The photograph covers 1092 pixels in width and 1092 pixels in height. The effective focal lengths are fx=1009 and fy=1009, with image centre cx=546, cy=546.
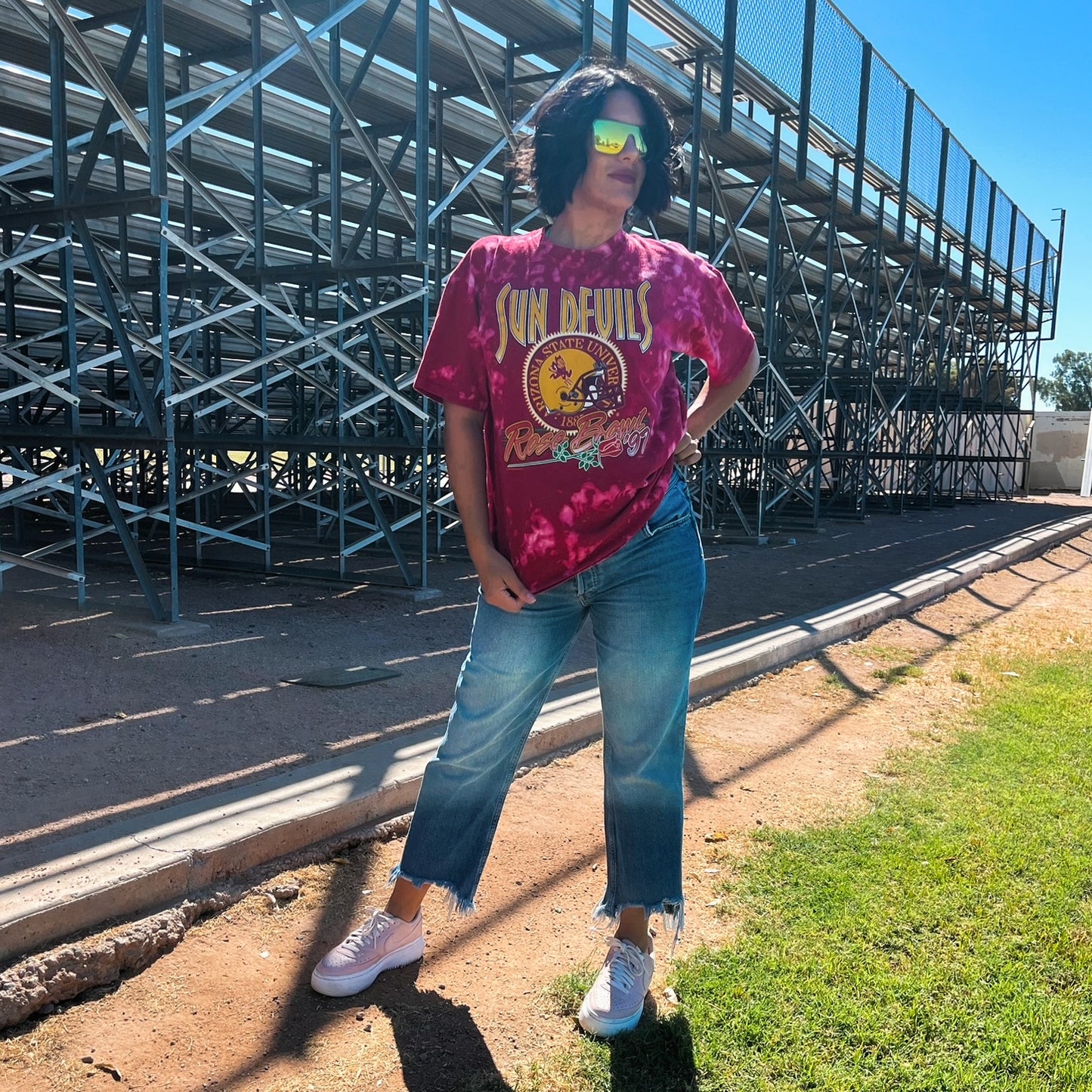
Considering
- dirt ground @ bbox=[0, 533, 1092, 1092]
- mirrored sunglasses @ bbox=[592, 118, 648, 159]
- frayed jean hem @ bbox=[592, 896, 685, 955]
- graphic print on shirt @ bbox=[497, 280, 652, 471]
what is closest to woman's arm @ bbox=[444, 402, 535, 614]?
graphic print on shirt @ bbox=[497, 280, 652, 471]

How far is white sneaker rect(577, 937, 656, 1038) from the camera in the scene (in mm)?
2215

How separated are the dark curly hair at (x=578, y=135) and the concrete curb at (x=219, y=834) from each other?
200 centimetres

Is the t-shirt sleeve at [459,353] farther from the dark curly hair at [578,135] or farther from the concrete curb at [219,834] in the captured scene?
the concrete curb at [219,834]

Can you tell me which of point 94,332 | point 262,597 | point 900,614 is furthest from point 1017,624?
point 94,332

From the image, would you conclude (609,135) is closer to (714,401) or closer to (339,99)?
(714,401)

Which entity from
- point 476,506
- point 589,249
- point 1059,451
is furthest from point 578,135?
point 1059,451

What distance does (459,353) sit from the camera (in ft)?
7.07

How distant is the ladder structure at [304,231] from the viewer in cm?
644

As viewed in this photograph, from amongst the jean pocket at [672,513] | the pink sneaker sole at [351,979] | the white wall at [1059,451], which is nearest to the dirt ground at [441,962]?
the pink sneaker sole at [351,979]

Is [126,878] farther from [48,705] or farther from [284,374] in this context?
[284,374]

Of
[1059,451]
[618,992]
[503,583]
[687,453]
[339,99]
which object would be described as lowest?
[1059,451]

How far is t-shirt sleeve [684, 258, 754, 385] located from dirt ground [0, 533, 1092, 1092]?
4.97ft

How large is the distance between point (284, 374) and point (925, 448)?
19017 millimetres

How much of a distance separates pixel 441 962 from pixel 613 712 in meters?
0.85
